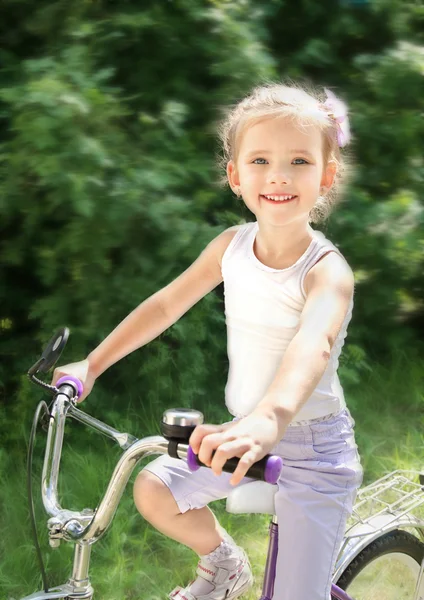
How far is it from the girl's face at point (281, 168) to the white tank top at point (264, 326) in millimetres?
109

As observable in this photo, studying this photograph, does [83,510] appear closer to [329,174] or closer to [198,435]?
[198,435]

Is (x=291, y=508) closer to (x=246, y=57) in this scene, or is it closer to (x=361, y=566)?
(x=361, y=566)

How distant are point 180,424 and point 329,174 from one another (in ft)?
2.41

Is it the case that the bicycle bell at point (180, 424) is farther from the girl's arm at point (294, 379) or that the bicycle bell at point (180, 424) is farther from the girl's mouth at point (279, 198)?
the girl's mouth at point (279, 198)

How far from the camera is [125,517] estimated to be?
3.25 metres

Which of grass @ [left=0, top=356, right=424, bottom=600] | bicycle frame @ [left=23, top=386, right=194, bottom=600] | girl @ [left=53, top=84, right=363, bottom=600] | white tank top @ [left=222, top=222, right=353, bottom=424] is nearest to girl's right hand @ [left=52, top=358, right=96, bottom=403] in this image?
girl @ [left=53, top=84, right=363, bottom=600]

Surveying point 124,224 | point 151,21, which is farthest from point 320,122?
point 151,21

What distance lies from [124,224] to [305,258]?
5.03 ft

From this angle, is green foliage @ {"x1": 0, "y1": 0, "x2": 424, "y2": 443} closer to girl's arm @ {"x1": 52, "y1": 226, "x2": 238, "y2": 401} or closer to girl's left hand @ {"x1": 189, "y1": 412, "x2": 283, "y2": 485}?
girl's arm @ {"x1": 52, "y1": 226, "x2": 238, "y2": 401}

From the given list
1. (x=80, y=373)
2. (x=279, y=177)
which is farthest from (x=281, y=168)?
(x=80, y=373)

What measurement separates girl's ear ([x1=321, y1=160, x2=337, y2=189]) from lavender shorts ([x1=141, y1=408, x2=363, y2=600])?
19.3 inches

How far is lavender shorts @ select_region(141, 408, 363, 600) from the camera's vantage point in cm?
183

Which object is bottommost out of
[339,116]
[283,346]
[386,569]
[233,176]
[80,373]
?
[386,569]

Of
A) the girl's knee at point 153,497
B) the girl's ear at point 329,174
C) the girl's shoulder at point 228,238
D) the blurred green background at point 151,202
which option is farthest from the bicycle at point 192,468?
the blurred green background at point 151,202
